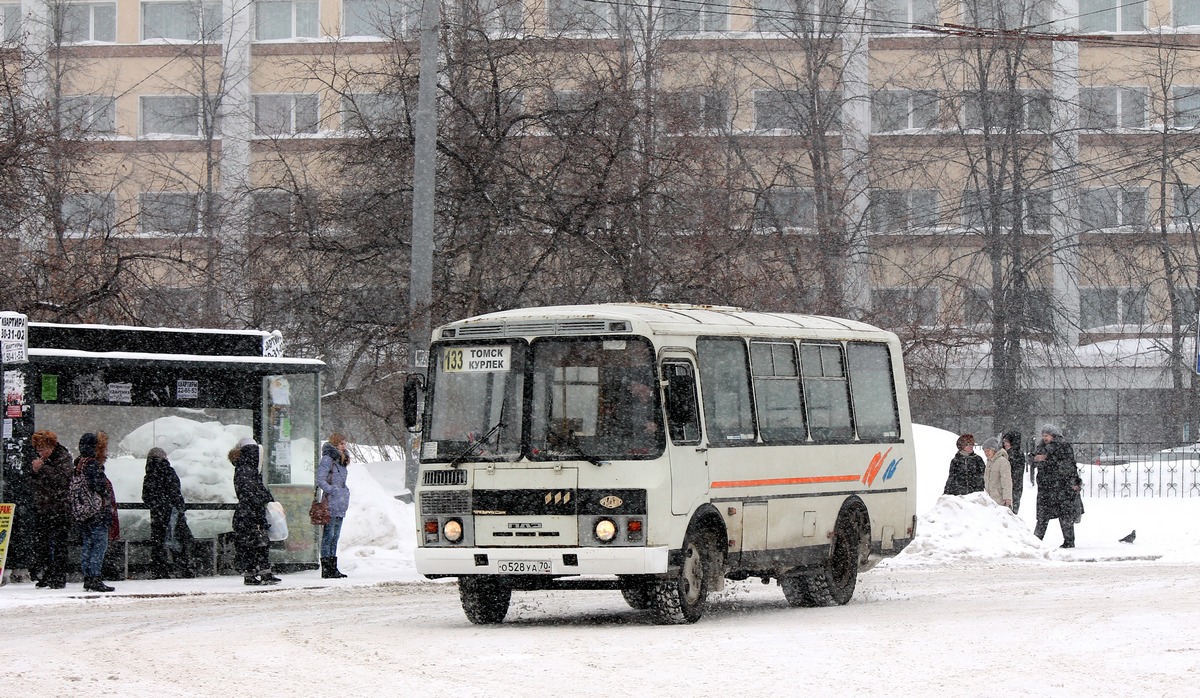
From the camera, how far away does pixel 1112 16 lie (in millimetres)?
57156

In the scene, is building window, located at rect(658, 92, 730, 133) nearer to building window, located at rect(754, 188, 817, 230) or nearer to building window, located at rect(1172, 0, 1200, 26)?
building window, located at rect(754, 188, 817, 230)

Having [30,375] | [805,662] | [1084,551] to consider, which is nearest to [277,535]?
[30,375]

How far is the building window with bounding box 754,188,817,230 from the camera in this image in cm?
3762

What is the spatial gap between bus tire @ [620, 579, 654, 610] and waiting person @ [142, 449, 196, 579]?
600cm

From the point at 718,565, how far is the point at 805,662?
3.48 meters

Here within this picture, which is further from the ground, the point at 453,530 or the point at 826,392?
the point at 826,392

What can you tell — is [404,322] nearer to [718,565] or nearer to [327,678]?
[718,565]

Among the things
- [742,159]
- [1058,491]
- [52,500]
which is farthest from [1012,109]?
[52,500]

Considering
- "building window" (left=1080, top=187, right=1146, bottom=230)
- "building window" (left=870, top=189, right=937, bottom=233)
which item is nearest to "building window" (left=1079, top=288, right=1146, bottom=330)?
"building window" (left=1080, top=187, right=1146, bottom=230)

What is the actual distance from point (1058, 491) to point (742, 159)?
1826cm

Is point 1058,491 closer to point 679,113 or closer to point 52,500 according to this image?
point 679,113

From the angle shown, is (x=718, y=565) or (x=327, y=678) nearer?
(x=327, y=678)

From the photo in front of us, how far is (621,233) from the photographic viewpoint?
1013 inches

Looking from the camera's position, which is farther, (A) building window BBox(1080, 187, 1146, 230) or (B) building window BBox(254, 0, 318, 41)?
(B) building window BBox(254, 0, 318, 41)
